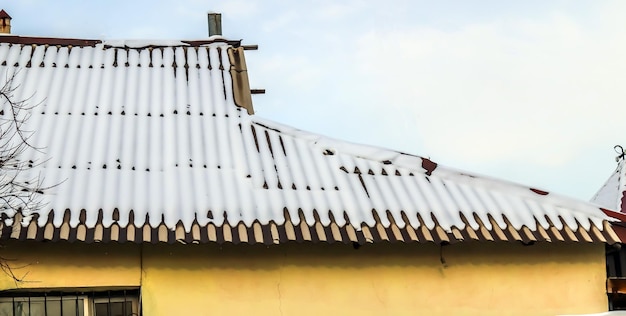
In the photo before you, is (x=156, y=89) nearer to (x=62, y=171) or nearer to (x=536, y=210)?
(x=62, y=171)

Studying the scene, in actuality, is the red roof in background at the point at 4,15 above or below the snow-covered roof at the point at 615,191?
above

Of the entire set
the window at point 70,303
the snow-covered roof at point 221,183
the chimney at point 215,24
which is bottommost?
the window at point 70,303

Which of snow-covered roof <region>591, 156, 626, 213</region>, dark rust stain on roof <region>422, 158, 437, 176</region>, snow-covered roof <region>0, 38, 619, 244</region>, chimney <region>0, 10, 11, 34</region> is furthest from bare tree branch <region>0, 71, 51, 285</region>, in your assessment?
snow-covered roof <region>591, 156, 626, 213</region>

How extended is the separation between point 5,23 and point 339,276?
571cm

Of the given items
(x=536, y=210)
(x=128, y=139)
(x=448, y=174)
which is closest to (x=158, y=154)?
(x=128, y=139)

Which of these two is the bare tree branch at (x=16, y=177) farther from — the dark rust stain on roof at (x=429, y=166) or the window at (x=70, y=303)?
the dark rust stain on roof at (x=429, y=166)

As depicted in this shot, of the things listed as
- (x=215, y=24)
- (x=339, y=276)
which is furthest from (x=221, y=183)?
(x=215, y=24)

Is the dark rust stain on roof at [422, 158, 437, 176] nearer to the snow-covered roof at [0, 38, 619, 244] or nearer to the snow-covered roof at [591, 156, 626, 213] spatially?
the snow-covered roof at [0, 38, 619, 244]

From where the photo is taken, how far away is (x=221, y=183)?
A: 8.00 m

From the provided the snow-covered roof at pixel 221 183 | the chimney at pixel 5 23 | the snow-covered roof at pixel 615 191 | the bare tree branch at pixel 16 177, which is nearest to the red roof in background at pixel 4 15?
the chimney at pixel 5 23

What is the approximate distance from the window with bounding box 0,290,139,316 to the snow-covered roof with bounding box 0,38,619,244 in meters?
0.81

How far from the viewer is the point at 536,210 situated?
8.10 metres

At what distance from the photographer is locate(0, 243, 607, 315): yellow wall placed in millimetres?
7730

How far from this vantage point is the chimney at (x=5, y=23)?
11.5 m
